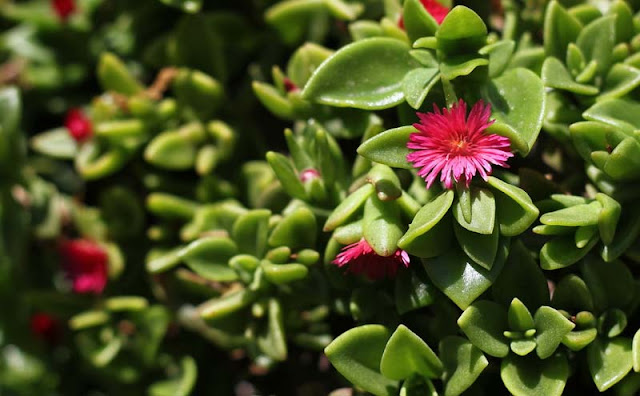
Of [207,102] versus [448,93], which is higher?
[448,93]

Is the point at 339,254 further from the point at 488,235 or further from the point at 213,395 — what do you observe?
the point at 213,395

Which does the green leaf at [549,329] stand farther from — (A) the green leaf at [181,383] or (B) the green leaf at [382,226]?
(A) the green leaf at [181,383]

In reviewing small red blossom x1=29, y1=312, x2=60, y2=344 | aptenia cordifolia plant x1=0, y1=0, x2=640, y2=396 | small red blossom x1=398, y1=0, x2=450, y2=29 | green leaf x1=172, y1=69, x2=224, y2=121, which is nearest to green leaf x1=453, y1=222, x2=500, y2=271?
aptenia cordifolia plant x1=0, y1=0, x2=640, y2=396

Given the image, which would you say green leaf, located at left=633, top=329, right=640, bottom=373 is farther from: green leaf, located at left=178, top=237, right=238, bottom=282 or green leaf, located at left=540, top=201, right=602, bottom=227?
green leaf, located at left=178, top=237, right=238, bottom=282

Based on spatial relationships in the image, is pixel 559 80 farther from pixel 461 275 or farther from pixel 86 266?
pixel 86 266

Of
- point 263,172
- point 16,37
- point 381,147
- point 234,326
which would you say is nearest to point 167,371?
point 234,326

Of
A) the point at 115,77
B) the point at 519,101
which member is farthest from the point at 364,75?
the point at 115,77
